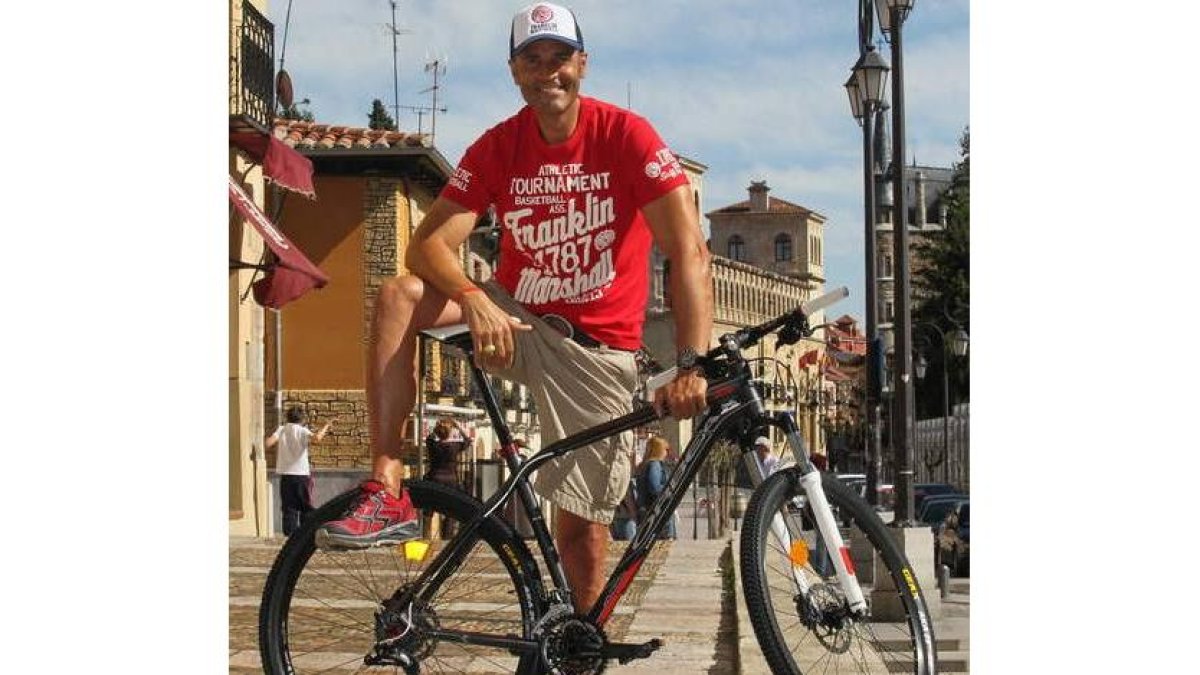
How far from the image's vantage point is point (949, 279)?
650 centimetres

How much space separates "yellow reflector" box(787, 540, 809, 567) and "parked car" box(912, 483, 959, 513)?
1923 mm

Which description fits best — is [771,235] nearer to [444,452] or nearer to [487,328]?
[487,328]

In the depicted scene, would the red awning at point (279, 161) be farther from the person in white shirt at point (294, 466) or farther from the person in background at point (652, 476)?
the person in background at point (652, 476)

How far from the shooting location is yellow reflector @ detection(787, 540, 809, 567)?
16.2 feet

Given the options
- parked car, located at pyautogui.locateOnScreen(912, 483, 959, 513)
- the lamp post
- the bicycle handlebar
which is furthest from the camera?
parked car, located at pyautogui.locateOnScreen(912, 483, 959, 513)

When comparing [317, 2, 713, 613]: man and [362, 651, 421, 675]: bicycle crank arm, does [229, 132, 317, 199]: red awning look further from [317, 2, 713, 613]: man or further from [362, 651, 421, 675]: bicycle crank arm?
[362, 651, 421, 675]: bicycle crank arm

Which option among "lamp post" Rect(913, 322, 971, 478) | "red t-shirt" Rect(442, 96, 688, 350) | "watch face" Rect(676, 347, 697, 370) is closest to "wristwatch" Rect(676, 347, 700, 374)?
"watch face" Rect(676, 347, 697, 370)

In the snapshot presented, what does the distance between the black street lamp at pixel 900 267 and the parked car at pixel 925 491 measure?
0.13 feet
